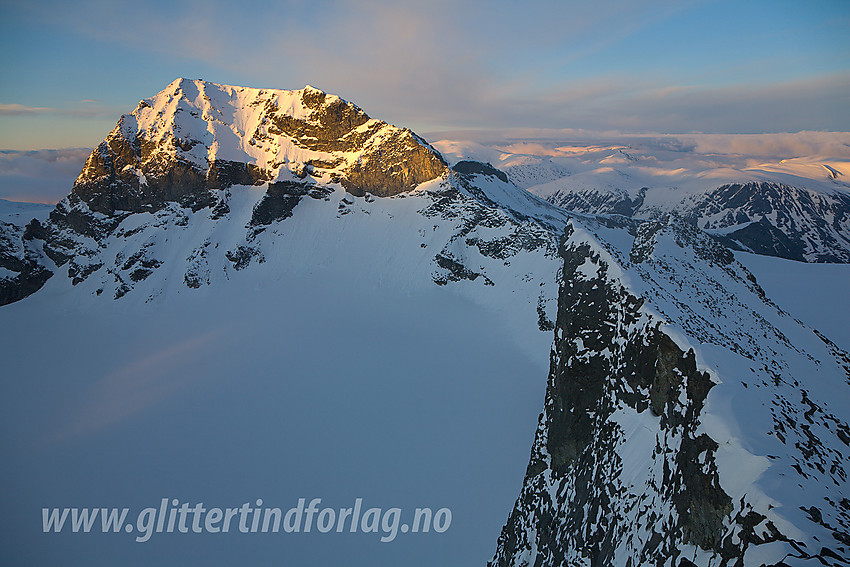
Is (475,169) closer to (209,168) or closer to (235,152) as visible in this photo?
(235,152)

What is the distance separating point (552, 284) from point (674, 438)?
40.6m

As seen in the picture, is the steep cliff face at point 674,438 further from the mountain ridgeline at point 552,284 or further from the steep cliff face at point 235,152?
the steep cliff face at point 235,152

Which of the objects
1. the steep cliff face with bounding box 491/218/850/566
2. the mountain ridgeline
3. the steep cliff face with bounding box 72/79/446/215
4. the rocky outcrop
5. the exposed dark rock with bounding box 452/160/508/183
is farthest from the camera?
the rocky outcrop

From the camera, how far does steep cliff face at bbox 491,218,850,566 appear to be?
24.0 ft

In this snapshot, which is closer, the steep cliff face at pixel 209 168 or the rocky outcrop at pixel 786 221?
the steep cliff face at pixel 209 168

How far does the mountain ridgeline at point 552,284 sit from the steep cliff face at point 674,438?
0.06 metres

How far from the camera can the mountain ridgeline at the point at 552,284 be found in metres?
8.45

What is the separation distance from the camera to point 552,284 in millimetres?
49281

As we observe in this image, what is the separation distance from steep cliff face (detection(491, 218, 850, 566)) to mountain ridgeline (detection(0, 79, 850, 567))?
59 mm

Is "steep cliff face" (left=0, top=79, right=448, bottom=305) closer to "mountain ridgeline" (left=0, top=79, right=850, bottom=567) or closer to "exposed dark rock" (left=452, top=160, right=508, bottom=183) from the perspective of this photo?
"mountain ridgeline" (left=0, top=79, right=850, bottom=567)

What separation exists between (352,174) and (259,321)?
36740mm

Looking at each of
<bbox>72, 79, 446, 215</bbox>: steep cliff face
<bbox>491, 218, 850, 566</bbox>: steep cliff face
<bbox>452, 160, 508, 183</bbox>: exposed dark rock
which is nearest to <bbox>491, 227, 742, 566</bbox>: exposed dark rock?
<bbox>491, 218, 850, 566</bbox>: steep cliff face

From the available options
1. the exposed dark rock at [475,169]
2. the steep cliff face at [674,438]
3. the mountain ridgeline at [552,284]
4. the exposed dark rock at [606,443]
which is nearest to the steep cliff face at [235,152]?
the mountain ridgeline at [552,284]

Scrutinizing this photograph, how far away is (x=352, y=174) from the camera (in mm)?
78688
